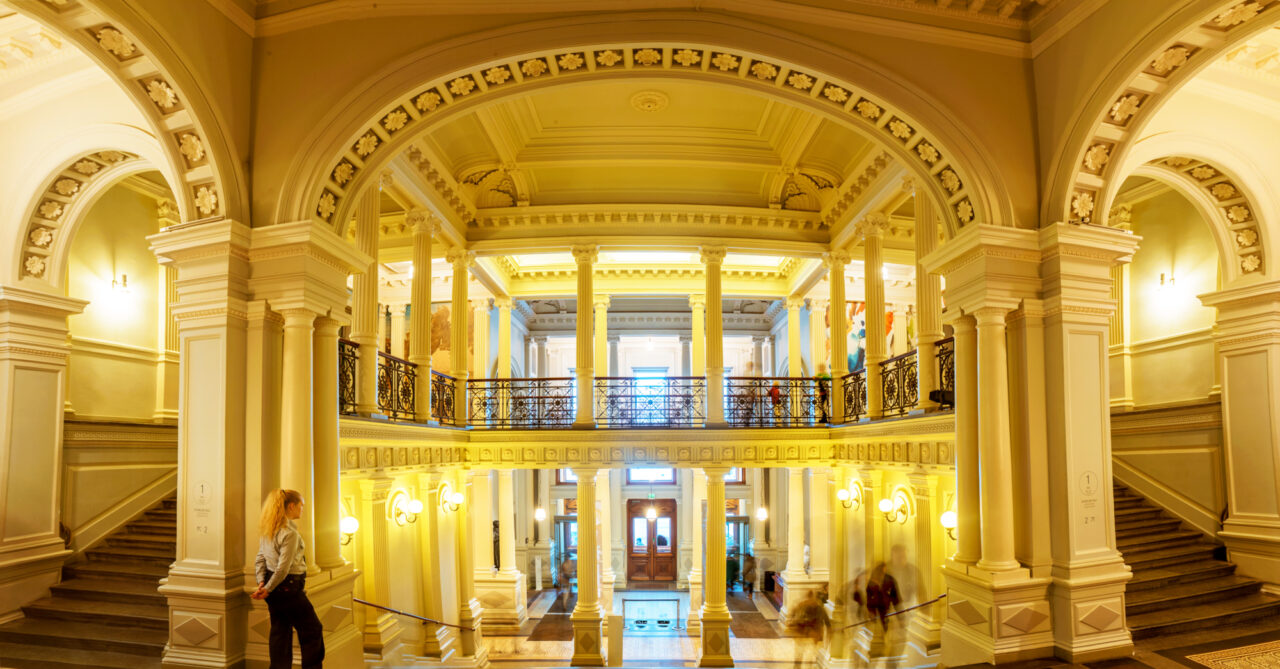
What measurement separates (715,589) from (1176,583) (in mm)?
6140

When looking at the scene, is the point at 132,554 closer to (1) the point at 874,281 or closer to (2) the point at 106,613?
(2) the point at 106,613

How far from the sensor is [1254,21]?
537 centimetres

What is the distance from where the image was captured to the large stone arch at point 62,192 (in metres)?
7.88

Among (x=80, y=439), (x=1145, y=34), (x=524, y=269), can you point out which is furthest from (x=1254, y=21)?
Result: (x=524, y=269)

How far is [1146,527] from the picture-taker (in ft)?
31.6

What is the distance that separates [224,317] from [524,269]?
11460mm

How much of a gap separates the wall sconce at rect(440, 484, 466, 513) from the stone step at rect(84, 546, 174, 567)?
3.71 metres

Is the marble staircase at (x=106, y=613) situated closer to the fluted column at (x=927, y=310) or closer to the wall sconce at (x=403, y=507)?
the wall sconce at (x=403, y=507)

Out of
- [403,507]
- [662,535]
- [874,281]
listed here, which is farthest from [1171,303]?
[662,535]

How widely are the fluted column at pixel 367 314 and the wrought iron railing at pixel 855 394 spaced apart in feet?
22.9

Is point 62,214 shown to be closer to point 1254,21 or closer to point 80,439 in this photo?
point 80,439

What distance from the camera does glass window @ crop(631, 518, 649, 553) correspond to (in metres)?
22.6

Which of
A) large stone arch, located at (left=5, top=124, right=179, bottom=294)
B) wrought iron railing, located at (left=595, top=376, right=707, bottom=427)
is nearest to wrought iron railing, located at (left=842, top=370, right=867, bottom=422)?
wrought iron railing, located at (left=595, top=376, right=707, bottom=427)

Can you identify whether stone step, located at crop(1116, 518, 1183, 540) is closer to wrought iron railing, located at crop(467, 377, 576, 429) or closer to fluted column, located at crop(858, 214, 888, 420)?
fluted column, located at crop(858, 214, 888, 420)
